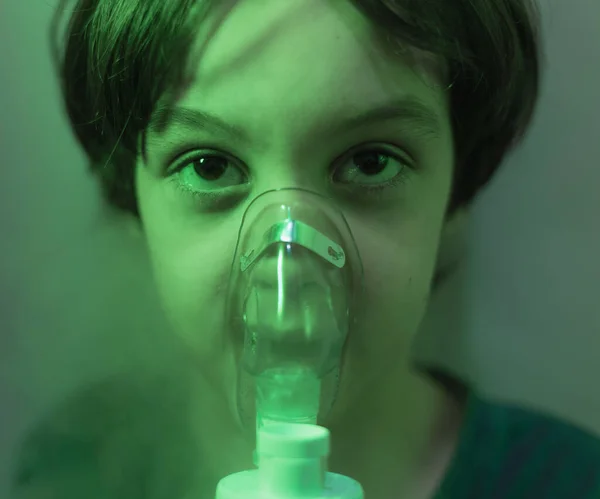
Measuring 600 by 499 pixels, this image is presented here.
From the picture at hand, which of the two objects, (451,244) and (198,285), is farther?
(451,244)

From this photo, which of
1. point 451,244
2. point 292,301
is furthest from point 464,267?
point 292,301

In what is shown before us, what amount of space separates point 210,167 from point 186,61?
0.08 metres

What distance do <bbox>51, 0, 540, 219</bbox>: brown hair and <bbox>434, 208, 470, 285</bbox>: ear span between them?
0.02 metres

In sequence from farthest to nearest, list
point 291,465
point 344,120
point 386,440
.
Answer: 1. point 386,440
2. point 344,120
3. point 291,465

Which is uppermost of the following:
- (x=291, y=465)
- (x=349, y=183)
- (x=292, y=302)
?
(x=349, y=183)

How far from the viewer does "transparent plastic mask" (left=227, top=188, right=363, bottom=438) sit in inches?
17.9

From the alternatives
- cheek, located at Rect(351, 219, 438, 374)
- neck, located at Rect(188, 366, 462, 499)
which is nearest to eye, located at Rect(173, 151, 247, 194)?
cheek, located at Rect(351, 219, 438, 374)

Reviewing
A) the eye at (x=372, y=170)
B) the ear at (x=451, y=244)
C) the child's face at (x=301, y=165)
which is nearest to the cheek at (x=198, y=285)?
the child's face at (x=301, y=165)

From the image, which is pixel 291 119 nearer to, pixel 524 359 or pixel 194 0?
pixel 194 0

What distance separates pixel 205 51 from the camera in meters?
0.48

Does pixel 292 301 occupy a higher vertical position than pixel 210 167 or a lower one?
lower

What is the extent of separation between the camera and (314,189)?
0.49m

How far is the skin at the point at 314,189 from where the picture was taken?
0.46 m

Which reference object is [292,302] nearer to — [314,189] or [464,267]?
[314,189]
